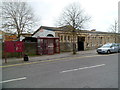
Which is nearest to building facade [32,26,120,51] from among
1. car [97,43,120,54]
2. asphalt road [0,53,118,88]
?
car [97,43,120,54]

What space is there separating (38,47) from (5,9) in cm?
943

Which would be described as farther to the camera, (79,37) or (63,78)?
(79,37)

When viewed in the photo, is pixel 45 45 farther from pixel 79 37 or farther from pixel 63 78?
pixel 79 37

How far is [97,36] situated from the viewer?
108 feet

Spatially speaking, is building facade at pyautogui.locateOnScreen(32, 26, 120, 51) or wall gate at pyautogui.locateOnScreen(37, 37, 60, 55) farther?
building facade at pyautogui.locateOnScreen(32, 26, 120, 51)

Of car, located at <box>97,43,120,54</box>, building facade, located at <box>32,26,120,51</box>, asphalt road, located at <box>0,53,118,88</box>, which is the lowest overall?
asphalt road, located at <box>0,53,118,88</box>

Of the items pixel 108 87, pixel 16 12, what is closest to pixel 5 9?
pixel 16 12

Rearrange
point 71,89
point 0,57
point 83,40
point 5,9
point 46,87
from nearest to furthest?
1. point 71,89
2. point 46,87
3. point 0,57
4. point 5,9
5. point 83,40

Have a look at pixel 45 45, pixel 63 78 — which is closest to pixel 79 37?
pixel 45 45

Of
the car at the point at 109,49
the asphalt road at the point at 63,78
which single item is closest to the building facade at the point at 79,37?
the car at the point at 109,49

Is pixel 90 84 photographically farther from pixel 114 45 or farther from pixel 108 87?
pixel 114 45

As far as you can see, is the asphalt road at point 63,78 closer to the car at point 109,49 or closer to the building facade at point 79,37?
the car at point 109,49

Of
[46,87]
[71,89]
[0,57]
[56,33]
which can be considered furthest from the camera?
[56,33]

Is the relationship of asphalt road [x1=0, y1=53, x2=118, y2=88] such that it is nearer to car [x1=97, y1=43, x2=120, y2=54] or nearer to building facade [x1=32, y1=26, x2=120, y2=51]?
car [x1=97, y1=43, x2=120, y2=54]
